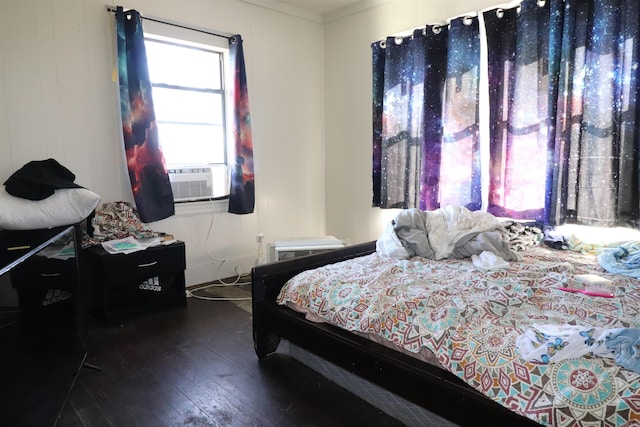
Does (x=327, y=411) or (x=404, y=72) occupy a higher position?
(x=404, y=72)

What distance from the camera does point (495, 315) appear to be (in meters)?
1.68

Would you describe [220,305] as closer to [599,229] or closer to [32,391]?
[32,391]

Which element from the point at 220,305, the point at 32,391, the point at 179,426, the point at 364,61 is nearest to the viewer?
the point at 32,391

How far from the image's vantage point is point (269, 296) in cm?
238

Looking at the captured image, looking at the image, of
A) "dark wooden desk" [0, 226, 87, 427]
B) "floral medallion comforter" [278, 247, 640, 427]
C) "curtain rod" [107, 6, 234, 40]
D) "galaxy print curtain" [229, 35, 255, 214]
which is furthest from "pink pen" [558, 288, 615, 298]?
"curtain rod" [107, 6, 234, 40]

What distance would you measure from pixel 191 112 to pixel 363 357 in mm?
2863

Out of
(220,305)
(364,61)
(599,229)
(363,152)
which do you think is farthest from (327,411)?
(364,61)

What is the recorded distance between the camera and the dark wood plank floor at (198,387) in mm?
1876

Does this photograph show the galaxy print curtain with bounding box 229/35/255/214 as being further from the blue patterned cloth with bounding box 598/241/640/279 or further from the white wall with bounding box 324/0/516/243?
the blue patterned cloth with bounding box 598/241/640/279

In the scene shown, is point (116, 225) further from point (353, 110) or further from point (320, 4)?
point (320, 4)

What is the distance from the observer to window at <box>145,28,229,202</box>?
11.8 feet

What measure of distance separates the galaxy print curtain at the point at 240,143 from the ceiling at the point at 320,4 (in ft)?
2.76

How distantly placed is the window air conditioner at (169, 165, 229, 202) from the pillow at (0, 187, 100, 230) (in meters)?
0.92

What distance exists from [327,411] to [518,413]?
35.6 inches
